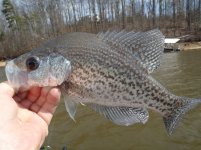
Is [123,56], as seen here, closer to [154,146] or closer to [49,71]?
[49,71]

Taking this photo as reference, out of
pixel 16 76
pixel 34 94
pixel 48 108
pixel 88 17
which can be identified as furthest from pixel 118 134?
pixel 88 17

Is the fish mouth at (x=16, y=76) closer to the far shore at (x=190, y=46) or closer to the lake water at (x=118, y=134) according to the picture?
the lake water at (x=118, y=134)

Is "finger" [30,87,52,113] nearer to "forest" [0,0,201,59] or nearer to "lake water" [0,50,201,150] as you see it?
"lake water" [0,50,201,150]

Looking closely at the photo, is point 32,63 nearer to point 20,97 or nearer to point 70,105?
point 70,105

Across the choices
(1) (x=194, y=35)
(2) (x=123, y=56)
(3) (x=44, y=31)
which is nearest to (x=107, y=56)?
(2) (x=123, y=56)

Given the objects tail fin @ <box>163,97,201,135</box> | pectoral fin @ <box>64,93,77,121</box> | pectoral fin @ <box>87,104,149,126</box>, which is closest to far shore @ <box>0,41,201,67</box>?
tail fin @ <box>163,97,201,135</box>

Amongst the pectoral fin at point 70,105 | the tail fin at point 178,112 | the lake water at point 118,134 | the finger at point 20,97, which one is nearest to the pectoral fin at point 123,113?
the pectoral fin at point 70,105
